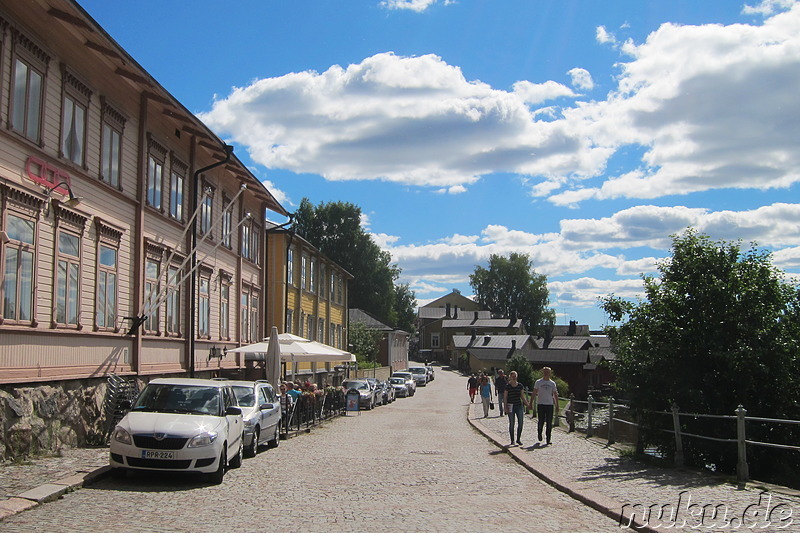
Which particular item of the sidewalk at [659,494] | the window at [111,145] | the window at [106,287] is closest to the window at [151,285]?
the window at [106,287]

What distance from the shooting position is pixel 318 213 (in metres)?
89.1

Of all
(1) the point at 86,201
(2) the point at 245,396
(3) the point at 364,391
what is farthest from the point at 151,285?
(3) the point at 364,391

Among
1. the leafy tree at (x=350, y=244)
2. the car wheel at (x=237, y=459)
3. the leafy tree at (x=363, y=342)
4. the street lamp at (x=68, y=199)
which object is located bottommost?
the car wheel at (x=237, y=459)

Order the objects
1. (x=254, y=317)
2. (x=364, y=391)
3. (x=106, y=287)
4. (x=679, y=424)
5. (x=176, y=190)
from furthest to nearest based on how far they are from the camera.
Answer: (x=364, y=391), (x=254, y=317), (x=176, y=190), (x=106, y=287), (x=679, y=424)

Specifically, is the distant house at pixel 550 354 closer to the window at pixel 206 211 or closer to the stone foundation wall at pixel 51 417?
the window at pixel 206 211

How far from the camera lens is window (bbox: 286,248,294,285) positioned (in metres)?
39.2

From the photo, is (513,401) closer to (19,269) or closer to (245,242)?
(19,269)

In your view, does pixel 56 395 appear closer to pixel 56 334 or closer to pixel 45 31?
pixel 56 334

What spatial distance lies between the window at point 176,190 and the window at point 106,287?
4456mm

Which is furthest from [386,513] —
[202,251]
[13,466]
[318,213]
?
[318,213]

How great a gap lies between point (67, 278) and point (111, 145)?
3.69 metres

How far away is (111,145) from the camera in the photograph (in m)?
18.2

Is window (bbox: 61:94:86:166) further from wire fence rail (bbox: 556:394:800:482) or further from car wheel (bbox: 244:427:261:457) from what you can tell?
wire fence rail (bbox: 556:394:800:482)

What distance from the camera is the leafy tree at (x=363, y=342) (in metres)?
67.2
